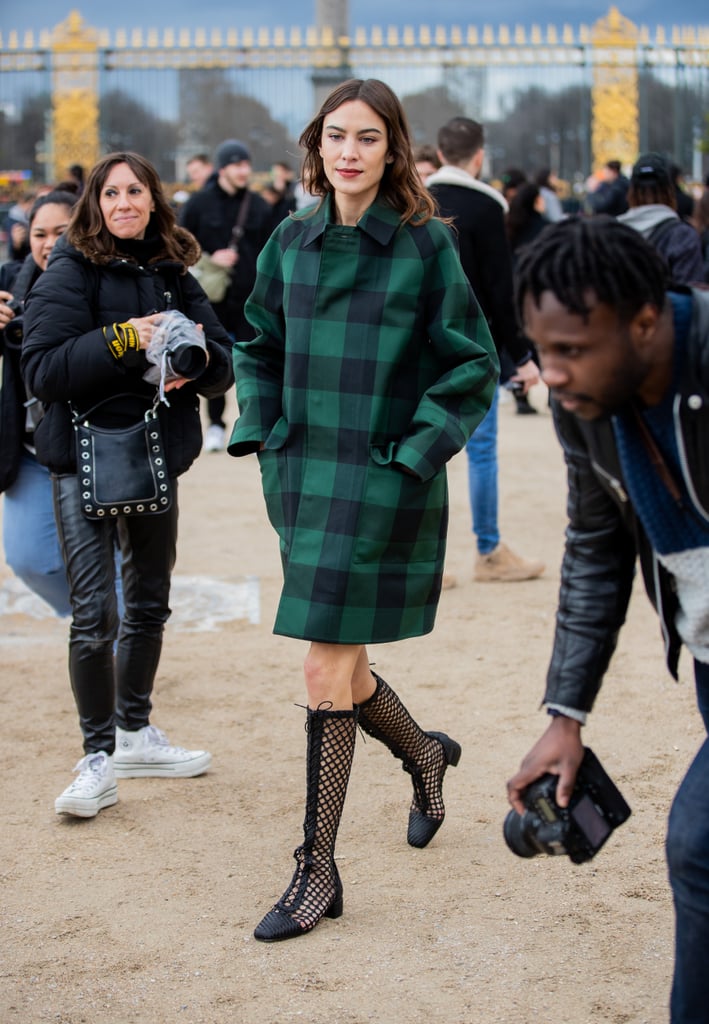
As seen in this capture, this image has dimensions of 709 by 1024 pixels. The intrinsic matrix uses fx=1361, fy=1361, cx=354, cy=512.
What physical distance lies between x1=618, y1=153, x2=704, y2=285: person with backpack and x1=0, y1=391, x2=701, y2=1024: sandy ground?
1691mm

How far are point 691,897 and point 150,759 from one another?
273cm

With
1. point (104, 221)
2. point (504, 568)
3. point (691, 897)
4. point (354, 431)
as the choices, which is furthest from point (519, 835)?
point (504, 568)

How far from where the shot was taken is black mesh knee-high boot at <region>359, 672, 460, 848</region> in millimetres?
3973

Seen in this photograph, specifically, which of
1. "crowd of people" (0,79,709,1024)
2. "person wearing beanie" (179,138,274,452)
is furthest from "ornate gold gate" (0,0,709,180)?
"crowd of people" (0,79,709,1024)

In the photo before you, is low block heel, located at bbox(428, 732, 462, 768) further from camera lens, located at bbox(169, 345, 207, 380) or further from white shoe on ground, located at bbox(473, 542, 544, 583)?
white shoe on ground, located at bbox(473, 542, 544, 583)

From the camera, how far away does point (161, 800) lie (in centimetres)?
A: 450

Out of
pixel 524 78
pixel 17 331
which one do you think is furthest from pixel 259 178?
pixel 17 331

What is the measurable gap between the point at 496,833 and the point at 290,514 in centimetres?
128

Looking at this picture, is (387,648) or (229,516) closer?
(387,648)

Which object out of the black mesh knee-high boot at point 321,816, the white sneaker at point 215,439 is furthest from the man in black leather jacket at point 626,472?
the white sneaker at point 215,439

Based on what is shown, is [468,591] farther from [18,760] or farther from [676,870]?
[676,870]

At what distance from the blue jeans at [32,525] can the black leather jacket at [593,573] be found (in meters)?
2.89

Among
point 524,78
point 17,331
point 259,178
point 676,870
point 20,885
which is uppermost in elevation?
point 524,78

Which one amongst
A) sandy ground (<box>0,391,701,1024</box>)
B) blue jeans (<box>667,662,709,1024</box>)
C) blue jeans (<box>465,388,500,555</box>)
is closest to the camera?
blue jeans (<box>667,662,709,1024</box>)
